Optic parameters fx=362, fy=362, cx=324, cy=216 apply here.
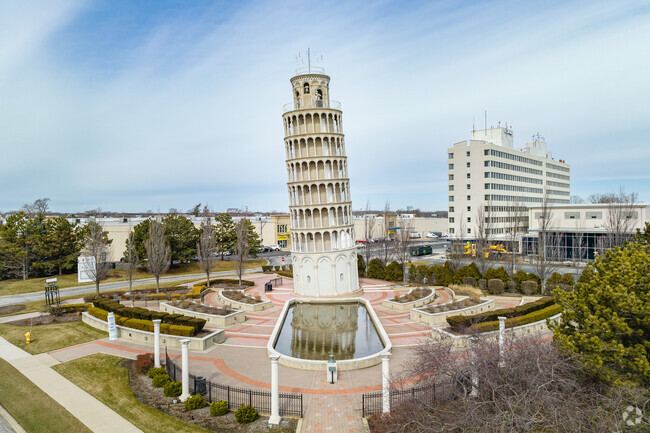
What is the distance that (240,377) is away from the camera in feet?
65.7

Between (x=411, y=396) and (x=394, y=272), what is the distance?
33.1 m

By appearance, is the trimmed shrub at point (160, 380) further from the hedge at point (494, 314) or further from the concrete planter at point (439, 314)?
the concrete planter at point (439, 314)

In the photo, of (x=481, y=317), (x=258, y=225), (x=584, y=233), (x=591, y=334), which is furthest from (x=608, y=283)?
(x=258, y=225)

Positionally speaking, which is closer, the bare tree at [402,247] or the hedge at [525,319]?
the hedge at [525,319]

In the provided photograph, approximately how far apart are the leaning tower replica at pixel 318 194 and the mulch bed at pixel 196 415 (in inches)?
Result: 886

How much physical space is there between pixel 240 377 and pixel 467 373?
39.4 ft

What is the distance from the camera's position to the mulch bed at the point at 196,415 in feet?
49.2

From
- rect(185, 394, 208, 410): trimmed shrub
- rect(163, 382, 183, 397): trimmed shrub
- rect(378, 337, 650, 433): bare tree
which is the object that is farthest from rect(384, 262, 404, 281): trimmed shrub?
rect(185, 394, 208, 410): trimmed shrub

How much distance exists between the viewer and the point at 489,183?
244 ft

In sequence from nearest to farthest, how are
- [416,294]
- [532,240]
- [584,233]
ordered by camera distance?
1. [416,294]
2. [584,233]
3. [532,240]

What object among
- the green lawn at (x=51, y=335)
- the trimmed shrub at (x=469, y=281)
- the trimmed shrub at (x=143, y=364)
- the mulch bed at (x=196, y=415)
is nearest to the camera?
the mulch bed at (x=196, y=415)

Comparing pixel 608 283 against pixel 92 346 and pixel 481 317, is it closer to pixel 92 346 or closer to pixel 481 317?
pixel 481 317

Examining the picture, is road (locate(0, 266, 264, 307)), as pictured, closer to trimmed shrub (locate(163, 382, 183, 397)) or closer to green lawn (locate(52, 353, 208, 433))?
green lawn (locate(52, 353, 208, 433))

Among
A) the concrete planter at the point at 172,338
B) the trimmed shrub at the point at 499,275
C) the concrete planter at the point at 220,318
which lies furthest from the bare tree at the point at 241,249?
the trimmed shrub at the point at 499,275
